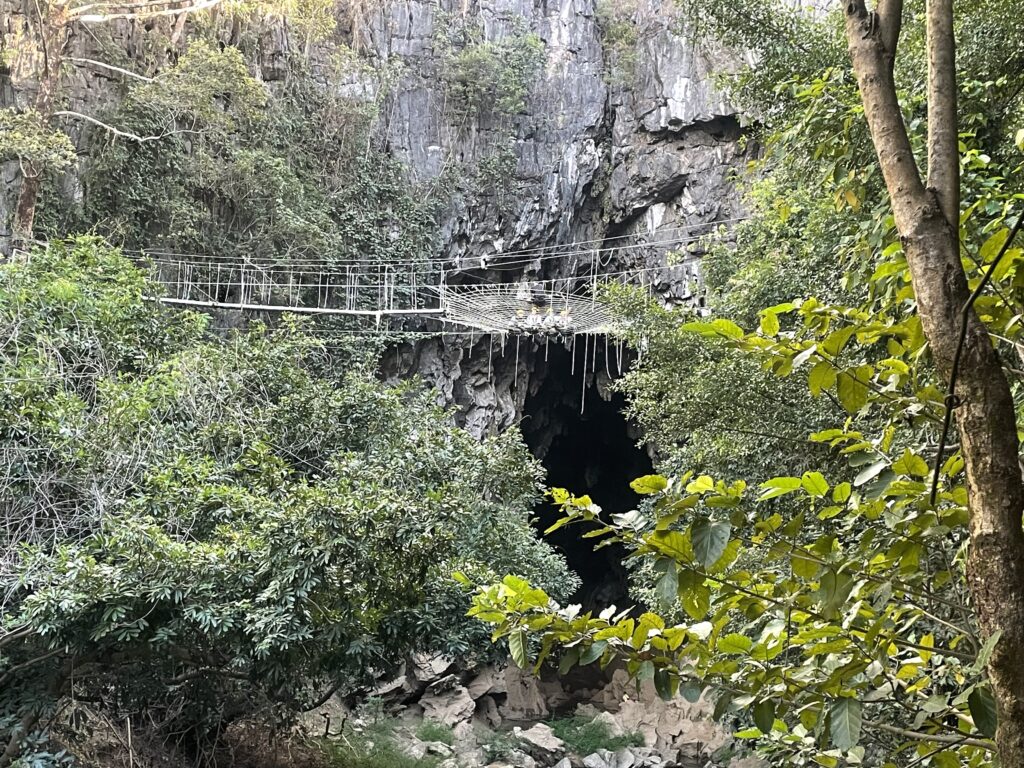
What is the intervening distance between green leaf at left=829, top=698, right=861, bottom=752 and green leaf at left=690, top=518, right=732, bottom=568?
0.23 metres

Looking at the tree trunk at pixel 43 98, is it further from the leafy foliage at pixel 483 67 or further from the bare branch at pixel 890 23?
the bare branch at pixel 890 23

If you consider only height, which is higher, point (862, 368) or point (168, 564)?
point (862, 368)

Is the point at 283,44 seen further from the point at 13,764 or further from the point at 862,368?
the point at 862,368

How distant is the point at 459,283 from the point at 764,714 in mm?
10350

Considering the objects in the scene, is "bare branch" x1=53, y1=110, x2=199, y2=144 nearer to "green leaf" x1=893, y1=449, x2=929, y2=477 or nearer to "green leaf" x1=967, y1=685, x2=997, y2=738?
"green leaf" x1=893, y1=449, x2=929, y2=477

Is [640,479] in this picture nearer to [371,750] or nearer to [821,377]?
[821,377]

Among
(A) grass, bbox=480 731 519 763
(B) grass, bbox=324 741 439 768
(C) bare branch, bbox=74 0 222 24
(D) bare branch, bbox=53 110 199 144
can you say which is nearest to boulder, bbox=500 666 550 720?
(A) grass, bbox=480 731 519 763

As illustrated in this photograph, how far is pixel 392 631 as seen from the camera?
3.72 meters

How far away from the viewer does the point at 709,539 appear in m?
0.88

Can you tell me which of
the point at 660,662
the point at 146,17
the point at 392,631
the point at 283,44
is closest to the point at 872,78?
the point at 660,662

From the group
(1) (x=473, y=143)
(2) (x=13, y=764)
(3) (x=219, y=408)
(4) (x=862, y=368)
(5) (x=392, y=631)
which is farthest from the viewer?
(1) (x=473, y=143)

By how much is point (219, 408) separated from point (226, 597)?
179cm

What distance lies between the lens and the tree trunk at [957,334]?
0.72m

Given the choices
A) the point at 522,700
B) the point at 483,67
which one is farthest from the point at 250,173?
the point at 522,700
